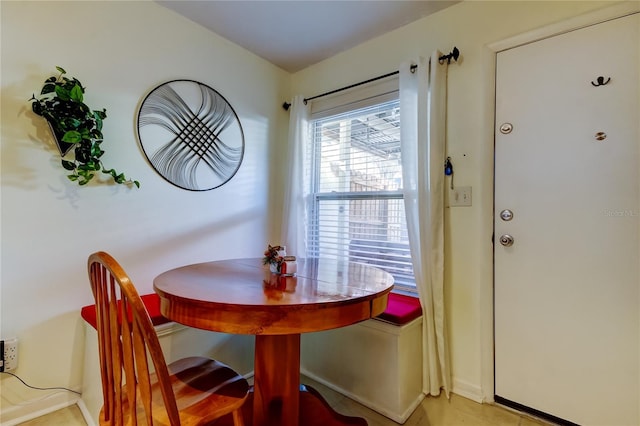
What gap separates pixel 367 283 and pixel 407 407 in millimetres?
854

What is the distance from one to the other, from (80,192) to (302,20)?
66.2 inches

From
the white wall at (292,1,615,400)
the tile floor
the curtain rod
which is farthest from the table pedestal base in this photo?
the curtain rod

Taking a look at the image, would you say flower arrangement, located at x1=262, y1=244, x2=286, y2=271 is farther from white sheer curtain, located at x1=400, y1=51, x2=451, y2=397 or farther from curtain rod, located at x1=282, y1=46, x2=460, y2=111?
curtain rod, located at x1=282, y1=46, x2=460, y2=111

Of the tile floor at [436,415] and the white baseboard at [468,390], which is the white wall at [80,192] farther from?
the white baseboard at [468,390]

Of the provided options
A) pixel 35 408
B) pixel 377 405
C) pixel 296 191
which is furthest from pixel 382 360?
pixel 35 408

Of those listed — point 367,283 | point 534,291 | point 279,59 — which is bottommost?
point 534,291

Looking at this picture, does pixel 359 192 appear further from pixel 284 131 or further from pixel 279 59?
pixel 279 59

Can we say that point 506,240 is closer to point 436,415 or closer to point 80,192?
point 436,415

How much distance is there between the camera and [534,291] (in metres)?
1.59

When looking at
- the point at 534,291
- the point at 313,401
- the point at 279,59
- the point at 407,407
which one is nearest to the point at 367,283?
the point at 313,401

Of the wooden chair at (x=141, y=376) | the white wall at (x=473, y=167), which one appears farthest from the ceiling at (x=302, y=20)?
the wooden chair at (x=141, y=376)

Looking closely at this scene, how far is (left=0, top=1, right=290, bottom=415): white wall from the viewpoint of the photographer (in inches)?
56.9

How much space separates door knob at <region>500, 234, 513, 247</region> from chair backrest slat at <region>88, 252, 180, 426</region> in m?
1.67

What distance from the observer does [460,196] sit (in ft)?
5.80
